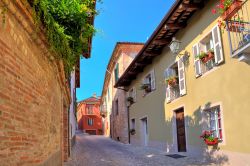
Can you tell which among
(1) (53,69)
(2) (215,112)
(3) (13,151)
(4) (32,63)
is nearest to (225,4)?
(2) (215,112)

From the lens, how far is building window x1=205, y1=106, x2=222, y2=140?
9719mm

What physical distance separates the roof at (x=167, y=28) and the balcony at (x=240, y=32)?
2.46 meters

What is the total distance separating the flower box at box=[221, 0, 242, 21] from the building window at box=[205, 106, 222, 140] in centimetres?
318

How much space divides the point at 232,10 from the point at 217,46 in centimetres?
189

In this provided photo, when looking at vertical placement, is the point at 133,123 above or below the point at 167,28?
below

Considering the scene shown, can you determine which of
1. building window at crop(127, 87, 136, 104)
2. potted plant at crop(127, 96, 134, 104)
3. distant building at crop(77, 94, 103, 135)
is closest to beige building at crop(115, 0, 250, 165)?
building window at crop(127, 87, 136, 104)

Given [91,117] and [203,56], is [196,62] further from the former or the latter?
[91,117]

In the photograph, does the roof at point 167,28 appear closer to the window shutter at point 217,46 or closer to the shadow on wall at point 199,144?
the window shutter at point 217,46

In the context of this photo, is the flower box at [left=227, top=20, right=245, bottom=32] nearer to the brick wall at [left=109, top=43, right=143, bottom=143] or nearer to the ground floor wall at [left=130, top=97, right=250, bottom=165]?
Result: the ground floor wall at [left=130, top=97, right=250, bottom=165]

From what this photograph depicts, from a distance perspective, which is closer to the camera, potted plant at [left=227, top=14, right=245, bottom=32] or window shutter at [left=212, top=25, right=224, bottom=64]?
potted plant at [left=227, top=14, right=245, bottom=32]

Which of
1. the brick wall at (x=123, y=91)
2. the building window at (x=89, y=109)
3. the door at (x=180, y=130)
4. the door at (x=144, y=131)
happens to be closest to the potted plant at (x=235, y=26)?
the door at (x=180, y=130)

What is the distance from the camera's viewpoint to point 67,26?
8578 millimetres

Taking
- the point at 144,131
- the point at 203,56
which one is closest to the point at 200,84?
the point at 203,56

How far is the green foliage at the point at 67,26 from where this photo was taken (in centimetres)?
629
